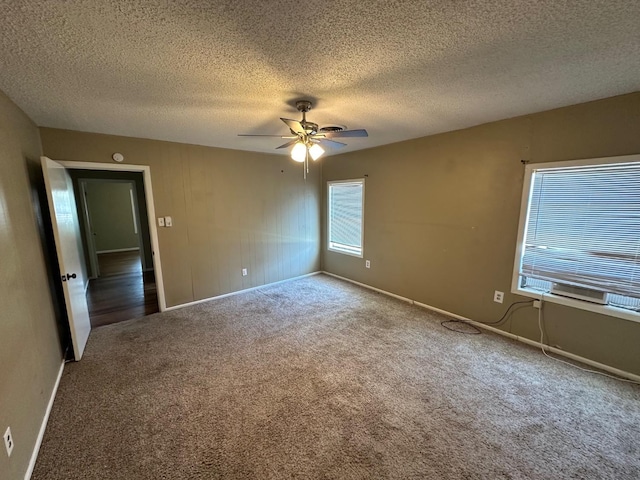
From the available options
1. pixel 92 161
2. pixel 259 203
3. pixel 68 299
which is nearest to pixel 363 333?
pixel 259 203

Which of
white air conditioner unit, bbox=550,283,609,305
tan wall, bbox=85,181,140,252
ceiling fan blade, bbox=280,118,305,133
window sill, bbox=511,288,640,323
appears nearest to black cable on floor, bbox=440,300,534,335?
window sill, bbox=511,288,640,323

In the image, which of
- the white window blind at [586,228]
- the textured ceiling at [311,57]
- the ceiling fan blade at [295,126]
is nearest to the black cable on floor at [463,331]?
the white window blind at [586,228]

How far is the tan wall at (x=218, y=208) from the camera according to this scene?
3361 mm

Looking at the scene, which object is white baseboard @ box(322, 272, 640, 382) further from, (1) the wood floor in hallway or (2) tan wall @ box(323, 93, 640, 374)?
(1) the wood floor in hallway

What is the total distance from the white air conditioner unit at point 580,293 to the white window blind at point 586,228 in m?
0.05

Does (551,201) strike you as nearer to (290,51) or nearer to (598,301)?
(598,301)

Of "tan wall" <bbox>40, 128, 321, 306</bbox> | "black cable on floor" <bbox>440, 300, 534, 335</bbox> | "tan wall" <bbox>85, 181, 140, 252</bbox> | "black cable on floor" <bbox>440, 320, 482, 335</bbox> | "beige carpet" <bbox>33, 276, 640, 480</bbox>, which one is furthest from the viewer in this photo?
"tan wall" <bbox>85, 181, 140, 252</bbox>

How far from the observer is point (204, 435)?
5.74ft

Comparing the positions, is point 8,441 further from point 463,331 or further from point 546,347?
point 546,347

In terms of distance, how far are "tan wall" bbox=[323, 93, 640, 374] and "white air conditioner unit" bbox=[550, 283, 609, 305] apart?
0.47ft

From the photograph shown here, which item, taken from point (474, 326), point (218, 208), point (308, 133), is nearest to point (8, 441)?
point (308, 133)

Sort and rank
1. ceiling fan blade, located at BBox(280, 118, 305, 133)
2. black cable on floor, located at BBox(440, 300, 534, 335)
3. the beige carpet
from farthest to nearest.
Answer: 1. black cable on floor, located at BBox(440, 300, 534, 335)
2. ceiling fan blade, located at BBox(280, 118, 305, 133)
3. the beige carpet

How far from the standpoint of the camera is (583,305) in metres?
2.45

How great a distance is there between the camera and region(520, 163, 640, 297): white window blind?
2.21m
